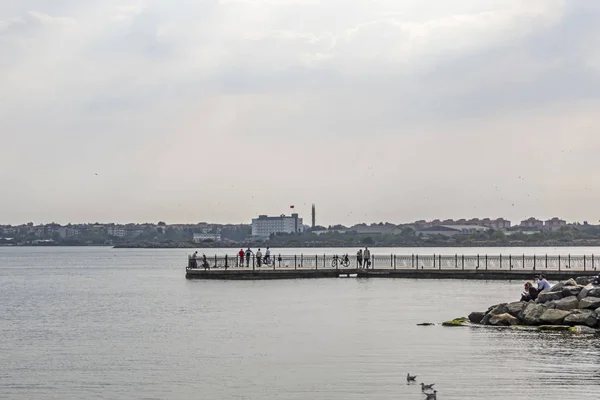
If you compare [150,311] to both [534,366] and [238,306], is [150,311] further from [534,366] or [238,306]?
[534,366]

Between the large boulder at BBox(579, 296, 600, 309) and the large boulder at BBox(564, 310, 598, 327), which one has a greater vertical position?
the large boulder at BBox(579, 296, 600, 309)

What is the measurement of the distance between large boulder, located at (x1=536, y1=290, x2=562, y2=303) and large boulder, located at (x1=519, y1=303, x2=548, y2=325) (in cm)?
111

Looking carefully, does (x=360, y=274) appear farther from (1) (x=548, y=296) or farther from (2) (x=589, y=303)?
(2) (x=589, y=303)

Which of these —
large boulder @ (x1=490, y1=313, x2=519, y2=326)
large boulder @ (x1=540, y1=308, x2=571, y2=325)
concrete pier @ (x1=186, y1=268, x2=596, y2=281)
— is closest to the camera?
large boulder @ (x1=540, y1=308, x2=571, y2=325)

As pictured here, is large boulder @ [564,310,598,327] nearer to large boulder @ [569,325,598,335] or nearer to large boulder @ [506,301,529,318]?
Answer: large boulder @ [569,325,598,335]

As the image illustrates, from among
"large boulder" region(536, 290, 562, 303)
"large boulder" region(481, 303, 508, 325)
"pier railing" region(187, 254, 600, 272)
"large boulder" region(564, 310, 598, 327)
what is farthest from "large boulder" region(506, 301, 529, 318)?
"pier railing" region(187, 254, 600, 272)

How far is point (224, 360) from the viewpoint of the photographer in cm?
3027

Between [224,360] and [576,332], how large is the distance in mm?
12689

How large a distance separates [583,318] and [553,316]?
43.9 inches

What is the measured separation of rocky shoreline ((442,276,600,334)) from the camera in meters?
35.2

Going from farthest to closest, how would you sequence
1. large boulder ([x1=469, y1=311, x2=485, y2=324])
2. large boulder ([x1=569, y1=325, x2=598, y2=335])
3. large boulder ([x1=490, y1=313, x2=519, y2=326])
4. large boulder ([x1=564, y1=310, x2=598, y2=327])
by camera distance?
large boulder ([x1=469, y1=311, x2=485, y2=324]) < large boulder ([x1=490, y1=313, x2=519, y2=326]) < large boulder ([x1=564, y1=310, x2=598, y2=327]) < large boulder ([x1=569, y1=325, x2=598, y2=335])

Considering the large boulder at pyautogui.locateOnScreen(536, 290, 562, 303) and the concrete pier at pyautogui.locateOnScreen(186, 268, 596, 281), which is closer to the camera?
the large boulder at pyautogui.locateOnScreen(536, 290, 562, 303)

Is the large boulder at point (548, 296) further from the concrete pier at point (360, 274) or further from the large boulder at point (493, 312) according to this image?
the concrete pier at point (360, 274)

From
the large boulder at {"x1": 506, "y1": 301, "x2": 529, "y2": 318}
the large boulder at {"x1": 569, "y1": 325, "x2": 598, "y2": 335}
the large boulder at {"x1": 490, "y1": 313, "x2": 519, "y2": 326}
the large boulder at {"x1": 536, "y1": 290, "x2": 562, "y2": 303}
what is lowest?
the large boulder at {"x1": 569, "y1": 325, "x2": 598, "y2": 335}
